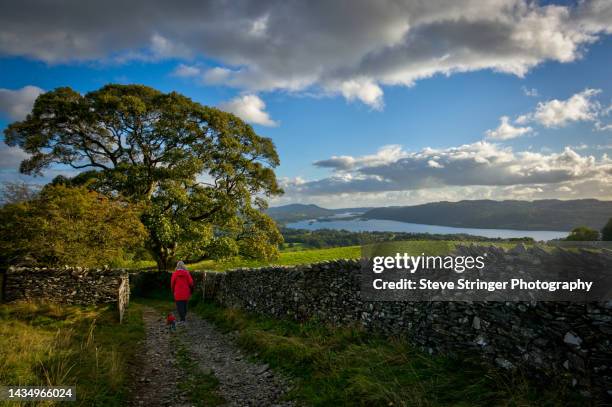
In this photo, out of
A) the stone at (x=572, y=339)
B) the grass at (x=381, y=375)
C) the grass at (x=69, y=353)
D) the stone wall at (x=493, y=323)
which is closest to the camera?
the stone wall at (x=493, y=323)

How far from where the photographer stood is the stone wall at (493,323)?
167 inches

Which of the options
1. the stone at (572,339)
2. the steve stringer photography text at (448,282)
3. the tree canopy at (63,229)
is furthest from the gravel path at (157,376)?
the tree canopy at (63,229)

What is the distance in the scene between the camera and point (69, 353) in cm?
738

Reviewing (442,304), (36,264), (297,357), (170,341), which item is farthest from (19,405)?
(36,264)

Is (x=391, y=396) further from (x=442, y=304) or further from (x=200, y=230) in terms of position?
(x=200, y=230)

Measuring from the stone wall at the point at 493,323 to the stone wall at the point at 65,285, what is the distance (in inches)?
343

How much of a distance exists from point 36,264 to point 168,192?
8284 millimetres

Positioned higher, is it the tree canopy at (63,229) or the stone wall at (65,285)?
the tree canopy at (63,229)

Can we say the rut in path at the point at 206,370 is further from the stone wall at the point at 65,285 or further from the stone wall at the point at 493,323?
the stone wall at the point at 65,285

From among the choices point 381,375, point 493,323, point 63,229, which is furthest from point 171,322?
point 493,323

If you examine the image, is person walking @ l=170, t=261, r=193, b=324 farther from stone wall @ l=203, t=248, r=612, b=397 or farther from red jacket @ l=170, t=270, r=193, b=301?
stone wall @ l=203, t=248, r=612, b=397

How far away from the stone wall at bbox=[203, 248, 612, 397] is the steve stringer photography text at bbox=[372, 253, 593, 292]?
11.9 inches

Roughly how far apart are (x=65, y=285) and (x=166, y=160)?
435 inches

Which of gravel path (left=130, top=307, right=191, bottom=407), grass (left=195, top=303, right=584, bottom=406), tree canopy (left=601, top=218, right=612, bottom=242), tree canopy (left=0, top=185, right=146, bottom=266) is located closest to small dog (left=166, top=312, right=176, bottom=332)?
gravel path (left=130, top=307, right=191, bottom=407)
